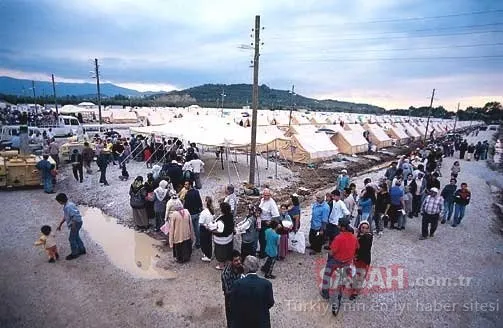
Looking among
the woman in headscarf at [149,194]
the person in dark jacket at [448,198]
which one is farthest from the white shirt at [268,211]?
the person in dark jacket at [448,198]

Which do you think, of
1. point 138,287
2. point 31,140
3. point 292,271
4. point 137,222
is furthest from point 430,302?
point 31,140

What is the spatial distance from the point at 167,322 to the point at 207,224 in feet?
6.55

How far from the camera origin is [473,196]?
46.3 ft

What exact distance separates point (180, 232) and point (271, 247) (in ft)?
6.38

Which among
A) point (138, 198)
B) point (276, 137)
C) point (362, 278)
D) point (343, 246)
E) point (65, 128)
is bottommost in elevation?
point (362, 278)

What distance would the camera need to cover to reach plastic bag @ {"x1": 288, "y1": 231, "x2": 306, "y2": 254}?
285 inches

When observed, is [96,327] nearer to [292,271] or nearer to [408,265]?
[292,271]

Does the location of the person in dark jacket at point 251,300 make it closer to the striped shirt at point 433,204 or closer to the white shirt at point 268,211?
the white shirt at point 268,211

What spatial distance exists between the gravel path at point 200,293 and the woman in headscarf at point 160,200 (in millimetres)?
1400

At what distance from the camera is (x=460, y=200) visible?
9320mm

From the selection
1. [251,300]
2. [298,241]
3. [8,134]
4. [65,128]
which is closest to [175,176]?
[298,241]

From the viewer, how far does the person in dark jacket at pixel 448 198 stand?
9.49 meters

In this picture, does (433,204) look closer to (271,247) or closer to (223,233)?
(271,247)

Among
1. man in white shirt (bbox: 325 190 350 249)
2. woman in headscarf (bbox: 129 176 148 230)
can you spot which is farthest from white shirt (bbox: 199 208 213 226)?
man in white shirt (bbox: 325 190 350 249)
